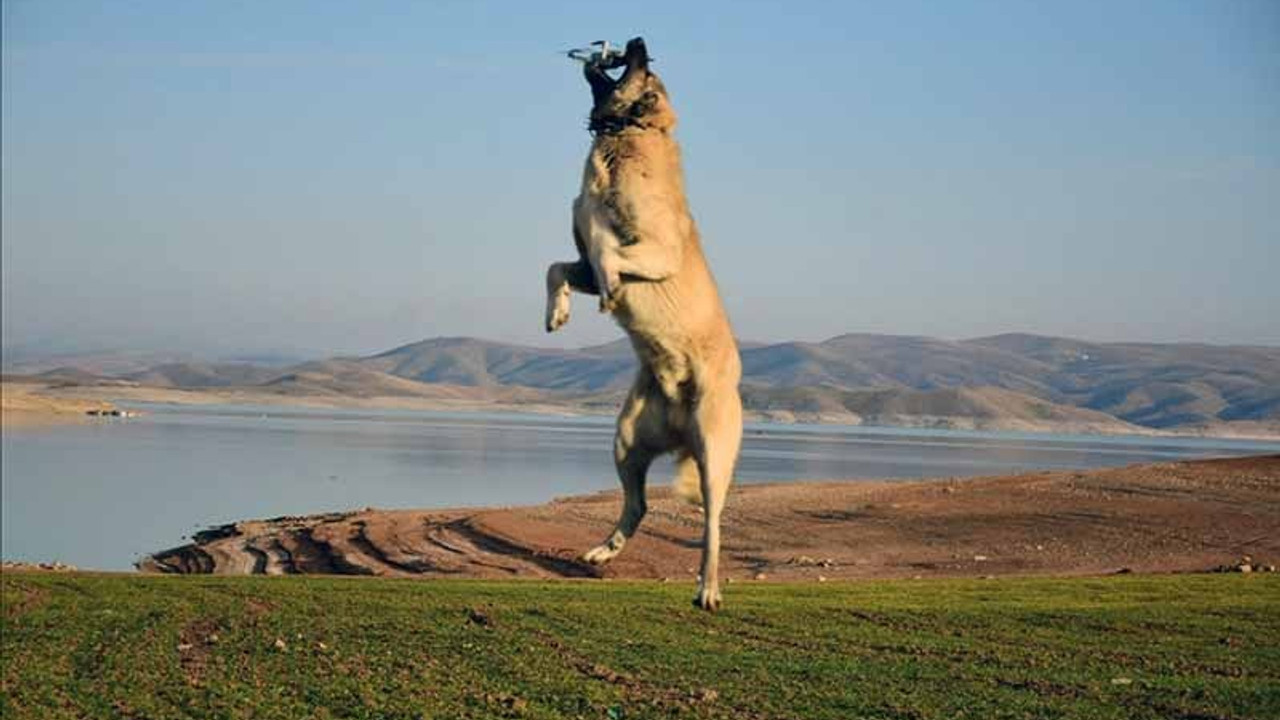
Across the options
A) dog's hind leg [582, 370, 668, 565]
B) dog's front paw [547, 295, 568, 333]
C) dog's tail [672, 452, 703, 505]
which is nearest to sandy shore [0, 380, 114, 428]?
dog's tail [672, 452, 703, 505]

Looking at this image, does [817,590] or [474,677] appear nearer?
[474,677]

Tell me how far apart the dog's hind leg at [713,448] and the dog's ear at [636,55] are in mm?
1302

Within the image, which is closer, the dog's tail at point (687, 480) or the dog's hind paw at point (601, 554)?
the dog's hind paw at point (601, 554)

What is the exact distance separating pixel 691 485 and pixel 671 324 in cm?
88

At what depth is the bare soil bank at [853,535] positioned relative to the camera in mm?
32594

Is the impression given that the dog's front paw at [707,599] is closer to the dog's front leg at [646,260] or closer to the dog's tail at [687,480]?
the dog's tail at [687,480]

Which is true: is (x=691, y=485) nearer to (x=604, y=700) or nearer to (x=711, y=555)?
(x=711, y=555)

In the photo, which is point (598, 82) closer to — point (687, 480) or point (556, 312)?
point (556, 312)

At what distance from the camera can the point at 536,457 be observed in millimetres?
90438

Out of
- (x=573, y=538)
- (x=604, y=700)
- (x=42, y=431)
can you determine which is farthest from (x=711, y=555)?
(x=42, y=431)

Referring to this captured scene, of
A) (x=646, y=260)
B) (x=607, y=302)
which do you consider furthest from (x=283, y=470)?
(x=607, y=302)

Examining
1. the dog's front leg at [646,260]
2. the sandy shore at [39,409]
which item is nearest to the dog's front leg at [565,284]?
the dog's front leg at [646,260]

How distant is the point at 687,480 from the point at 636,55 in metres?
1.86

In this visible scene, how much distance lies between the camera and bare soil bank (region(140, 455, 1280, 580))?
32.6m
